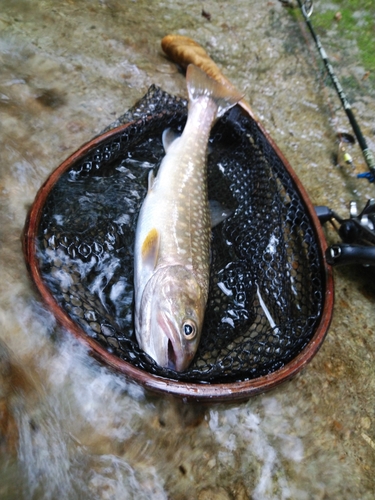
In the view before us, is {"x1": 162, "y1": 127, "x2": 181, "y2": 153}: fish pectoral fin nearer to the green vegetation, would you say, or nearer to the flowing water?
the flowing water

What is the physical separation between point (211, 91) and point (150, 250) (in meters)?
1.61

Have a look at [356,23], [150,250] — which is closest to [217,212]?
[150,250]

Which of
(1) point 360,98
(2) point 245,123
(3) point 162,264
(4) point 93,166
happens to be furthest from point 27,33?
(1) point 360,98

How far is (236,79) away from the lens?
14.4 ft

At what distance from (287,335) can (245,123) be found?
182cm

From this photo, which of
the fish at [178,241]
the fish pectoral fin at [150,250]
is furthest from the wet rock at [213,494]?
the fish pectoral fin at [150,250]

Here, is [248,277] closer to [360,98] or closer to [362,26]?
[360,98]

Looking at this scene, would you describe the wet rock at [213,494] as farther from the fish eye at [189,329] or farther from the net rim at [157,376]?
the fish eye at [189,329]

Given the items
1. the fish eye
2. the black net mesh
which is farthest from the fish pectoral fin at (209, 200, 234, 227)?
the fish eye

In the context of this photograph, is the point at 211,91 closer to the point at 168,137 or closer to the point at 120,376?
the point at 168,137

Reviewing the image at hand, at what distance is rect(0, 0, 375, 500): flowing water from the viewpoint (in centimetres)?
179

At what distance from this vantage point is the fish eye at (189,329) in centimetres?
223

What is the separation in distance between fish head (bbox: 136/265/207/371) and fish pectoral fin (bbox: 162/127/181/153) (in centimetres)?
119

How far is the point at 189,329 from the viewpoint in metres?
2.25
